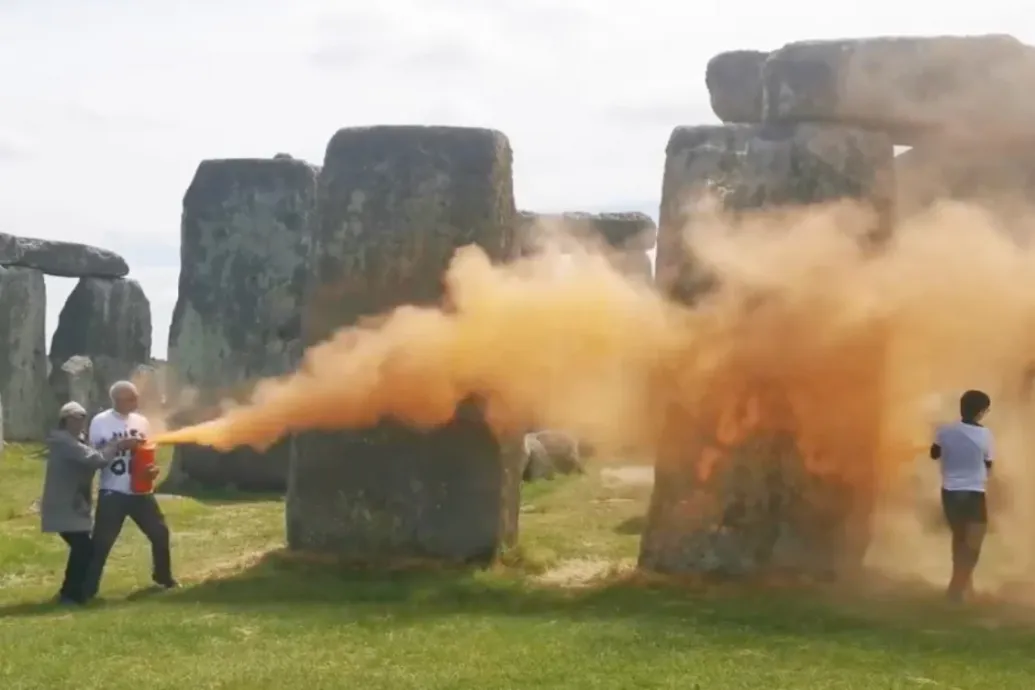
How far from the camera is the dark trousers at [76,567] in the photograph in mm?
10727

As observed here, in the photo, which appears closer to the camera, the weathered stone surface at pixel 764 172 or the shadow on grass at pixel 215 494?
the weathered stone surface at pixel 764 172

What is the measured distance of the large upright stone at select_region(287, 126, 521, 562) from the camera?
1181 centimetres

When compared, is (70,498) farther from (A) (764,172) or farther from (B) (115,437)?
(A) (764,172)

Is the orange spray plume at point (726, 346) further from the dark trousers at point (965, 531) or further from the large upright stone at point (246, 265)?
the large upright stone at point (246, 265)

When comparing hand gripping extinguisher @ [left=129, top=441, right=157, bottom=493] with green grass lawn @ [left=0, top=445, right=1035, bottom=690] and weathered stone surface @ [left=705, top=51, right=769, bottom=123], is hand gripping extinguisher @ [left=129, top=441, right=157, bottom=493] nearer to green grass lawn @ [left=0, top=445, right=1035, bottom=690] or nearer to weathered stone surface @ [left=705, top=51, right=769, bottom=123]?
→ green grass lawn @ [left=0, top=445, right=1035, bottom=690]

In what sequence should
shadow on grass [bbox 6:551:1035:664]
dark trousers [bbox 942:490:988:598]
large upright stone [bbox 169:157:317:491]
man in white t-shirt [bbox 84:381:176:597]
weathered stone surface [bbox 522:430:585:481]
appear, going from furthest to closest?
large upright stone [bbox 169:157:317:491] → weathered stone surface [bbox 522:430:585:481] → man in white t-shirt [bbox 84:381:176:597] → dark trousers [bbox 942:490:988:598] → shadow on grass [bbox 6:551:1035:664]

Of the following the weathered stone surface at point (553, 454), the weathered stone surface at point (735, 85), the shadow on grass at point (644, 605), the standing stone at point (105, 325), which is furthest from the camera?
the standing stone at point (105, 325)

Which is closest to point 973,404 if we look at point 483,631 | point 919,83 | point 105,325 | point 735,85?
point 483,631

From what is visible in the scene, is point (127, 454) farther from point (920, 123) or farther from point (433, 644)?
point (920, 123)

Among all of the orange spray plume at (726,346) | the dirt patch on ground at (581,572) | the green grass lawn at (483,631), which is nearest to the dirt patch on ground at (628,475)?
the green grass lawn at (483,631)

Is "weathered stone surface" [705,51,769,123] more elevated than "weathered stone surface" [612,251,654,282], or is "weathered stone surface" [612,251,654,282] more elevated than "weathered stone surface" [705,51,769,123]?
"weathered stone surface" [705,51,769,123]

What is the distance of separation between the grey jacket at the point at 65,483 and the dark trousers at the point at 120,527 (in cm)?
14

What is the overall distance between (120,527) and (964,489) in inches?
234

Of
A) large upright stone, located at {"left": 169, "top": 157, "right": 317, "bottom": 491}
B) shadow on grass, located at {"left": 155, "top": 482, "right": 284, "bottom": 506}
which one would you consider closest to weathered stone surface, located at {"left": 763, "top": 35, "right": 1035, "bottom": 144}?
large upright stone, located at {"left": 169, "top": 157, "right": 317, "bottom": 491}
